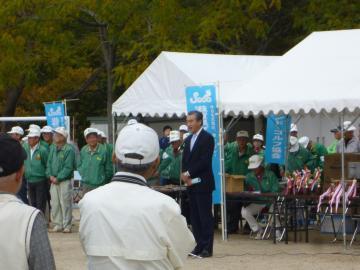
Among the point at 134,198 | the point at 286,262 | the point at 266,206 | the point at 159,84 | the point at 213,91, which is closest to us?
the point at 134,198

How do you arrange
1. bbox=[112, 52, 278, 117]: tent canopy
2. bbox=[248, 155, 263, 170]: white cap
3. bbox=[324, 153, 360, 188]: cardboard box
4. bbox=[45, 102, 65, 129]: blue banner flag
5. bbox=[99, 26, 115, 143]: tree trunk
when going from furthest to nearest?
bbox=[99, 26, 115, 143]: tree trunk → bbox=[45, 102, 65, 129]: blue banner flag → bbox=[112, 52, 278, 117]: tent canopy → bbox=[248, 155, 263, 170]: white cap → bbox=[324, 153, 360, 188]: cardboard box

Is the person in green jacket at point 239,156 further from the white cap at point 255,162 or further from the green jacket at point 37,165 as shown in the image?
the green jacket at point 37,165

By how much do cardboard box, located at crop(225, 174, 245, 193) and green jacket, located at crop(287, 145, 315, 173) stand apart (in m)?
1.59

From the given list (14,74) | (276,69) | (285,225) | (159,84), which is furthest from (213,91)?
(14,74)

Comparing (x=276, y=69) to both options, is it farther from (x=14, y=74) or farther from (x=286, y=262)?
(x=14, y=74)

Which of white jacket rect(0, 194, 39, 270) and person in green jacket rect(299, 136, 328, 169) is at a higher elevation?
white jacket rect(0, 194, 39, 270)

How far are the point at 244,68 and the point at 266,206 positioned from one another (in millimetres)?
3676

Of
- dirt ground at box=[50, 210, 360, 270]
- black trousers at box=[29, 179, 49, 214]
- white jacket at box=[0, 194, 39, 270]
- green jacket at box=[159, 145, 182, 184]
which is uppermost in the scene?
white jacket at box=[0, 194, 39, 270]

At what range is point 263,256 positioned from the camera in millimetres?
12875

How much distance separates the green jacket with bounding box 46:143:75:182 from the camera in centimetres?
1683

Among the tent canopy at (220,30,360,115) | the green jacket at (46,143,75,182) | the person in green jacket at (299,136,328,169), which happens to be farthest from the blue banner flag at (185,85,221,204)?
the person in green jacket at (299,136,328,169)

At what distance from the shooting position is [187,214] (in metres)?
16.3

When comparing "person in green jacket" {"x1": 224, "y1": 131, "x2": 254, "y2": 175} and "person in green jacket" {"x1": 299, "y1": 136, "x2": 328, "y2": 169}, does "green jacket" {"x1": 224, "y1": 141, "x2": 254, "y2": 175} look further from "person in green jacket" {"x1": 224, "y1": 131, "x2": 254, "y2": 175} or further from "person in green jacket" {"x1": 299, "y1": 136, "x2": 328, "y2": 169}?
"person in green jacket" {"x1": 299, "y1": 136, "x2": 328, "y2": 169}

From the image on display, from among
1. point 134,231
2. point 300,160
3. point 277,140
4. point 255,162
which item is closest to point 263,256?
point 255,162
